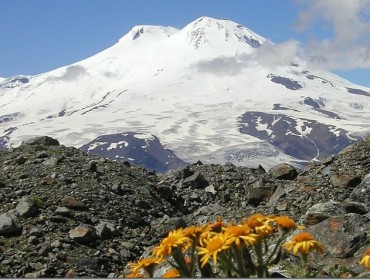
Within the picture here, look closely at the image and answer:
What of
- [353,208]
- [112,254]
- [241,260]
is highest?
[241,260]

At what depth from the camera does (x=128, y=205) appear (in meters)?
19.9

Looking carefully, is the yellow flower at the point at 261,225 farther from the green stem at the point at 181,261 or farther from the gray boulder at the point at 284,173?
the gray boulder at the point at 284,173

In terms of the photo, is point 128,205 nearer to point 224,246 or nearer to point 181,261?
point 181,261

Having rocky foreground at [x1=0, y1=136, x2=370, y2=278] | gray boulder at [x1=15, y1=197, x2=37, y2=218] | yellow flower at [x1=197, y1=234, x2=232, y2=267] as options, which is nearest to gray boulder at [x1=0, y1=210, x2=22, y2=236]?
rocky foreground at [x1=0, y1=136, x2=370, y2=278]

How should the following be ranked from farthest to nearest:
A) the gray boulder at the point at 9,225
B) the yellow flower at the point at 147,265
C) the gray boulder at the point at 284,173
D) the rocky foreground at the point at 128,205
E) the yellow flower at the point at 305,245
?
the gray boulder at the point at 284,173 < the gray boulder at the point at 9,225 < the rocky foreground at the point at 128,205 < the yellow flower at the point at 147,265 < the yellow flower at the point at 305,245

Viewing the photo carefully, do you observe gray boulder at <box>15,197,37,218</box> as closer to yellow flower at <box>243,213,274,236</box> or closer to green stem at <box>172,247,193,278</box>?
green stem at <box>172,247,193,278</box>

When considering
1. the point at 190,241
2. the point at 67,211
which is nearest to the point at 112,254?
the point at 67,211

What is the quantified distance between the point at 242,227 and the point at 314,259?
7058mm

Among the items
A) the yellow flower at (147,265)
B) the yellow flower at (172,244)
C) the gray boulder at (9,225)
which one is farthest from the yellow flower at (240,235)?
the gray boulder at (9,225)

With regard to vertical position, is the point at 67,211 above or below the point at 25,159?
below

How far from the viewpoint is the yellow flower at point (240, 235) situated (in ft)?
12.9

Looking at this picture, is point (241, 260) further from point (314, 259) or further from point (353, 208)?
point (353, 208)

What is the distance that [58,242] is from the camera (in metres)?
15.1

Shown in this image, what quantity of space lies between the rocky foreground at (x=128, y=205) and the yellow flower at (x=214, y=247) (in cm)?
524
